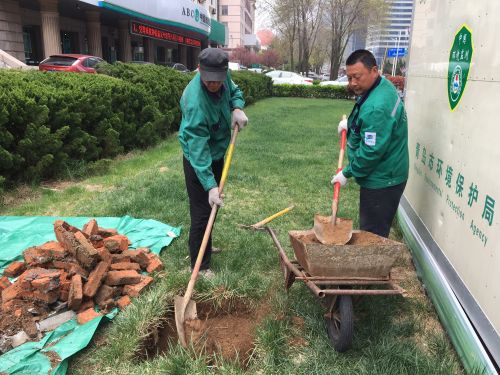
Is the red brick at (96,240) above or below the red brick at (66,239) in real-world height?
below

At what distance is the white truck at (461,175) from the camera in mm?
2430

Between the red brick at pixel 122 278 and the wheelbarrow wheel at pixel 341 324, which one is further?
the red brick at pixel 122 278

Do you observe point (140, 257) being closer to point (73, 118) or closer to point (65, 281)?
point (65, 281)

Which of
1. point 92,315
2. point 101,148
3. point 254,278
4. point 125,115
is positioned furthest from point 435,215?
point 125,115

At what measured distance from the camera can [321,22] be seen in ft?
129

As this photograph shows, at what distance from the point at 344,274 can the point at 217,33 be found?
1787 inches

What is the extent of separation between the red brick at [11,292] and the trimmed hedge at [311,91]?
23.9 meters

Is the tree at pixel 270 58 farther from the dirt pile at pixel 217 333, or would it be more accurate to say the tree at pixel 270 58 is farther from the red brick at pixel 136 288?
the dirt pile at pixel 217 333

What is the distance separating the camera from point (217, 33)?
44750mm

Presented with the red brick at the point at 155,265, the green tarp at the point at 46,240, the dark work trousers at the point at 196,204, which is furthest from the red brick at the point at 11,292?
the dark work trousers at the point at 196,204

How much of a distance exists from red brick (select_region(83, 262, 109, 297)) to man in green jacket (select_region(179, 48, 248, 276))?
0.73 m

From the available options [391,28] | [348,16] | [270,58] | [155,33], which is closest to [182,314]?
[155,33]

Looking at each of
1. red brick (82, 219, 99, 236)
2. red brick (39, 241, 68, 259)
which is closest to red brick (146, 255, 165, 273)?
red brick (82, 219, 99, 236)

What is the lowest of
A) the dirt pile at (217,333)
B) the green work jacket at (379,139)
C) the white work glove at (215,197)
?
the dirt pile at (217,333)
